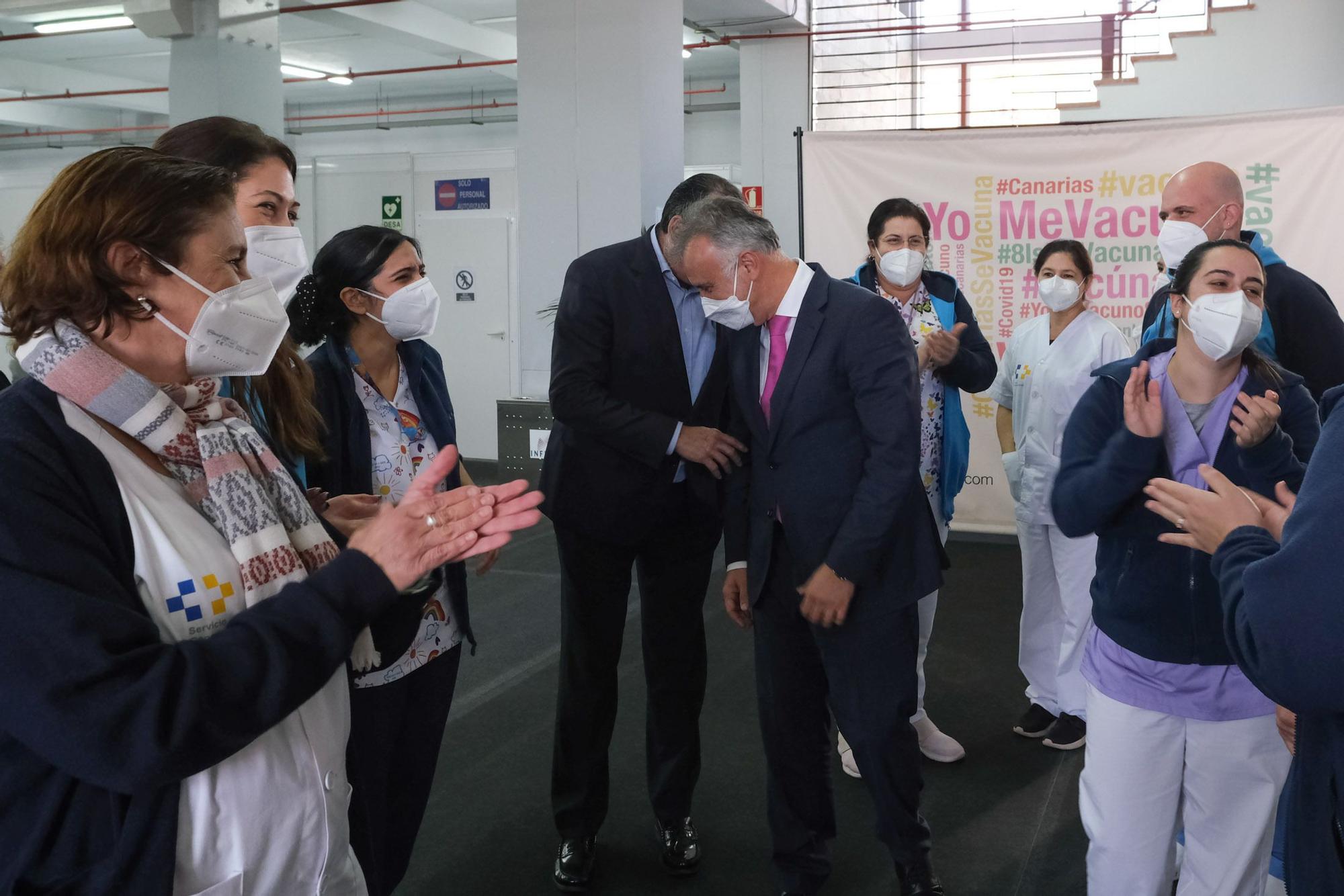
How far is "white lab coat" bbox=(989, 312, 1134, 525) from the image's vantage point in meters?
3.48

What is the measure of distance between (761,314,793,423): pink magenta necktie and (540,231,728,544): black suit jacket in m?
0.25

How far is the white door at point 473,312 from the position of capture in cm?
925

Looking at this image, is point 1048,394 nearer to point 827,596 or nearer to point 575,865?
point 827,596

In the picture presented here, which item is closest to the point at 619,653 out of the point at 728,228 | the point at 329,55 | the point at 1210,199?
the point at 728,228


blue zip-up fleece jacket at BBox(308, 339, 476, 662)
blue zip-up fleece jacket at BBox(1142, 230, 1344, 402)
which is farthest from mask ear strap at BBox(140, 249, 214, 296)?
Answer: blue zip-up fleece jacket at BBox(1142, 230, 1344, 402)

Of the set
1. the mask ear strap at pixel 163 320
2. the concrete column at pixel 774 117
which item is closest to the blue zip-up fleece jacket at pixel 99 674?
the mask ear strap at pixel 163 320

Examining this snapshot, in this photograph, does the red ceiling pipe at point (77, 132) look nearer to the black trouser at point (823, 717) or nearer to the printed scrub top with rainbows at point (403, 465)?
the printed scrub top with rainbows at point (403, 465)

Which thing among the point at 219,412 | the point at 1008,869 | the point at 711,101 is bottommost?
the point at 1008,869

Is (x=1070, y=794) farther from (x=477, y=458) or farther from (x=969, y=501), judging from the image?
(x=477, y=458)

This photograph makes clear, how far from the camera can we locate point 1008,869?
2.66 meters

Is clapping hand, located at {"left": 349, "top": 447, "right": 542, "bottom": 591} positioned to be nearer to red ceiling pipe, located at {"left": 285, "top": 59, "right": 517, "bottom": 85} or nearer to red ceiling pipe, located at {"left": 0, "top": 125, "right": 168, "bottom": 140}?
red ceiling pipe, located at {"left": 285, "top": 59, "right": 517, "bottom": 85}

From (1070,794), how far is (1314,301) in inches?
59.2

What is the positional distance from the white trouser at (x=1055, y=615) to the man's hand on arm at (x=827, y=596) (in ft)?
4.65

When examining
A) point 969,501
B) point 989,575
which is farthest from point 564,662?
point 969,501
